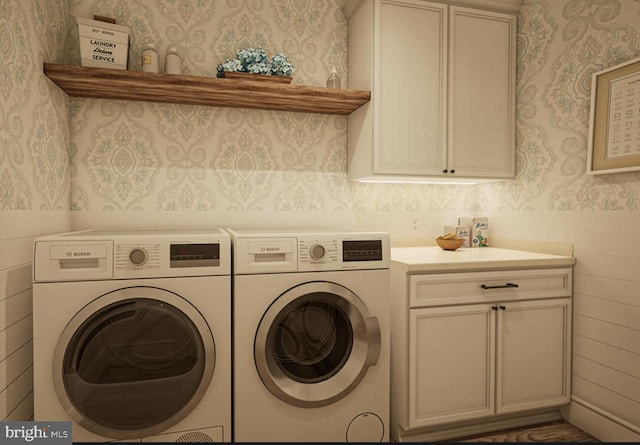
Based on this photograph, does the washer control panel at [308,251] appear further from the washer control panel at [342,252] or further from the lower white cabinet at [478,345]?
the lower white cabinet at [478,345]

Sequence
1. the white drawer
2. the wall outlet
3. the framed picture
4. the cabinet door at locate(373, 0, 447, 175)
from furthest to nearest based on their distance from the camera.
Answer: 1. the wall outlet
2. the cabinet door at locate(373, 0, 447, 175)
3. the white drawer
4. the framed picture

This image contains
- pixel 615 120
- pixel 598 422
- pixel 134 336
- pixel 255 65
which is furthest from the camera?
pixel 255 65

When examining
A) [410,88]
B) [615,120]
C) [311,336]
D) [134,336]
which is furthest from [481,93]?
[134,336]

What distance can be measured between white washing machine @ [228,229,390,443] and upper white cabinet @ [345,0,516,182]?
2.10 ft

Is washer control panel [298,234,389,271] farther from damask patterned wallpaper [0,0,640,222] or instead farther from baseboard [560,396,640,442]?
baseboard [560,396,640,442]

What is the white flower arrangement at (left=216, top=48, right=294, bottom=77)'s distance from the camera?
2084mm

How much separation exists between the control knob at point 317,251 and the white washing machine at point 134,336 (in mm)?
357

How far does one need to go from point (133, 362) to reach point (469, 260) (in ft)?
5.16

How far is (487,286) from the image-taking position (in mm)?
1982

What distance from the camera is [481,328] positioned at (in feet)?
6.52

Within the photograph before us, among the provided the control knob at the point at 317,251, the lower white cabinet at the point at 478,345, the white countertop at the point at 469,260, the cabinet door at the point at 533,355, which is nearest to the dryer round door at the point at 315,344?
the control knob at the point at 317,251

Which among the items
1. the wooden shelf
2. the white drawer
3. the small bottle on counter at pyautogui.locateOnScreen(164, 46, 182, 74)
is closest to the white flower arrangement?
the wooden shelf

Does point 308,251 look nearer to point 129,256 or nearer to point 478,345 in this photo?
point 129,256

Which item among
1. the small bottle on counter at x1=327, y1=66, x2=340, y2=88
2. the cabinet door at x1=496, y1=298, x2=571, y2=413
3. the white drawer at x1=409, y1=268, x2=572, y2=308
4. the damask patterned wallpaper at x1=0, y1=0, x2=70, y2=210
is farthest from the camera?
the small bottle on counter at x1=327, y1=66, x2=340, y2=88
